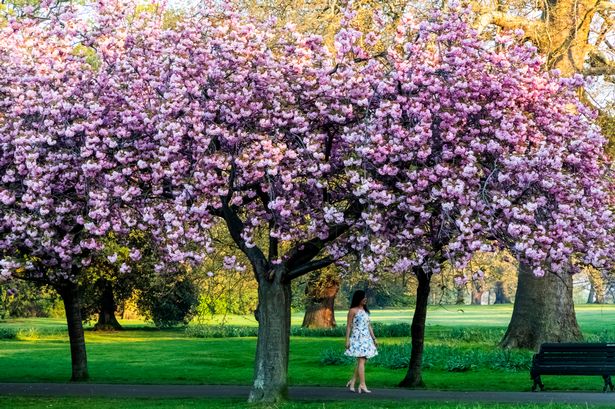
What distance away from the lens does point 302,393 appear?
70.5ft

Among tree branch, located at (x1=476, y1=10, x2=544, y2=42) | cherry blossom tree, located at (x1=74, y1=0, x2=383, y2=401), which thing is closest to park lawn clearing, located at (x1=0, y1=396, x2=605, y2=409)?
cherry blossom tree, located at (x1=74, y1=0, x2=383, y2=401)

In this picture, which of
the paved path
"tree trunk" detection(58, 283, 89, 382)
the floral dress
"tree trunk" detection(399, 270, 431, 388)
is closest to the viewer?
the paved path

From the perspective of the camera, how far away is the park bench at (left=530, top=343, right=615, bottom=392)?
21031 mm

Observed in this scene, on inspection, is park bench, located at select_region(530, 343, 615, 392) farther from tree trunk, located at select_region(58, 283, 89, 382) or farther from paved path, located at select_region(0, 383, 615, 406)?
tree trunk, located at select_region(58, 283, 89, 382)

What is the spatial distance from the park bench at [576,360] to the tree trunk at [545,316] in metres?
11.1

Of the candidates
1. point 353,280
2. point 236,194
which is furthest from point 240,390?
point 353,280

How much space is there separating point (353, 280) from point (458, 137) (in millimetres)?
24669

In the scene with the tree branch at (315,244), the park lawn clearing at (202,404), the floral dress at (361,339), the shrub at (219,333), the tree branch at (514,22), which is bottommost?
the park lawn clearing at (202,404)

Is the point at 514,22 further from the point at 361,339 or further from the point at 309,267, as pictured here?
the point at 309,267

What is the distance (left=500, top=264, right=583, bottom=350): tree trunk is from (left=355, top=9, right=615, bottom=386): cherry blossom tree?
15623mm

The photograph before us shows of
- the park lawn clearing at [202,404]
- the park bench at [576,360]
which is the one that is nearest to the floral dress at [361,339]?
the park lawn clearing at [202,404]

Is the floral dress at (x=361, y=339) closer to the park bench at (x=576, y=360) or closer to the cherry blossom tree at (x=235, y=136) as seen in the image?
the cherry blossom tree at (x=235, y=136)

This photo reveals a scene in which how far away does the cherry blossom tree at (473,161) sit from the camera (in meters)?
16.1

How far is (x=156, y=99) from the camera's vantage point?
1847 cm
